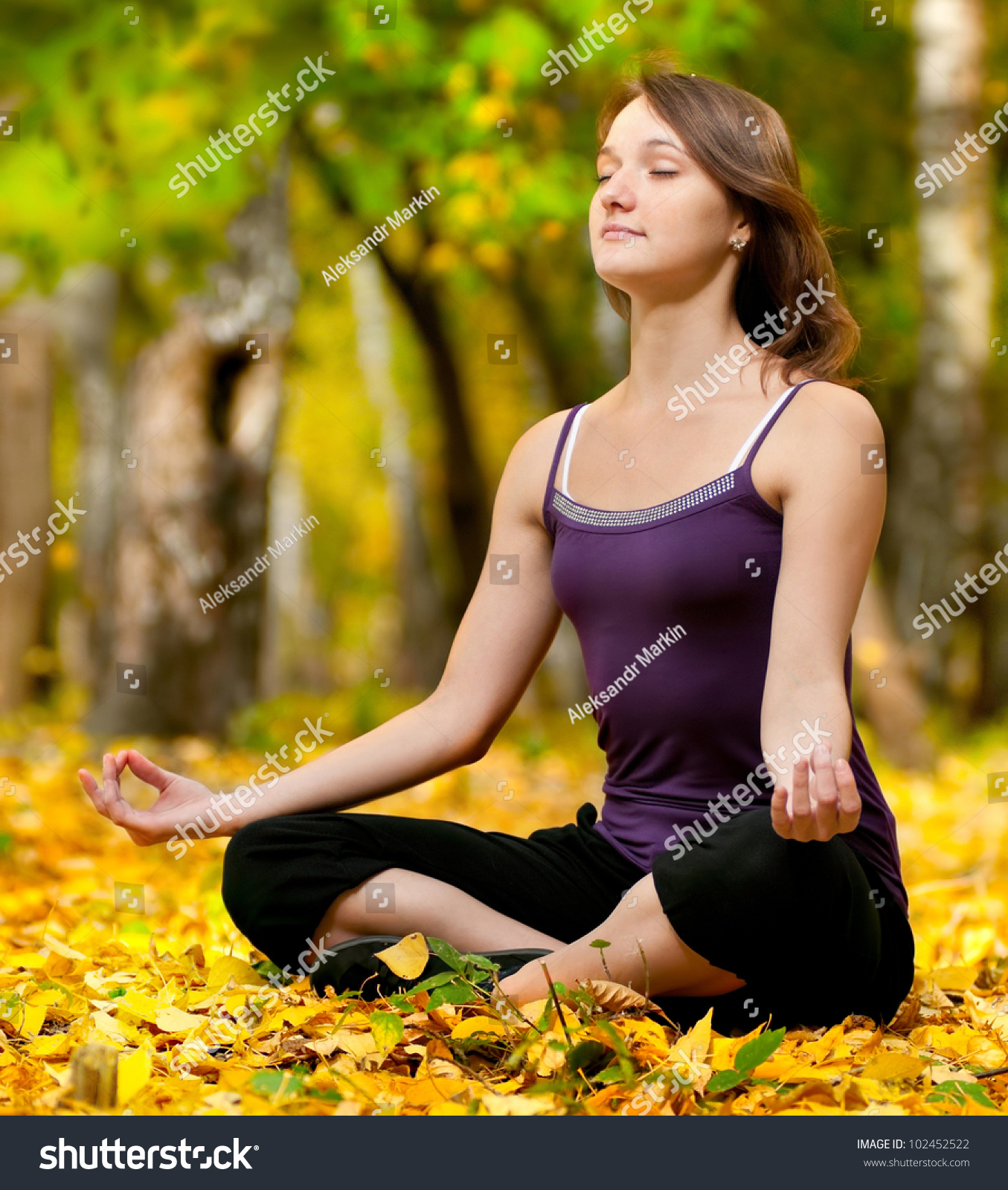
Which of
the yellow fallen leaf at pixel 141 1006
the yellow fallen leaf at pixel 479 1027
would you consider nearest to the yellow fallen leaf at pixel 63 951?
the yellow fallen leaf at pixel 141 1006

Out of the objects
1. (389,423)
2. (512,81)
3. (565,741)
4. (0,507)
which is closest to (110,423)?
(0,507)

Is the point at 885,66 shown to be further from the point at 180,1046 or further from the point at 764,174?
the point at 180,1046

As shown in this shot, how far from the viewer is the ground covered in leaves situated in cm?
205

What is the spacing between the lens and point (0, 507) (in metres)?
10.2

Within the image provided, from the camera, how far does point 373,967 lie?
Result: 259 cm

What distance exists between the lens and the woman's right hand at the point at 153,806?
8.14 feet

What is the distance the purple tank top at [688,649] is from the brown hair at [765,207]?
0.75ft

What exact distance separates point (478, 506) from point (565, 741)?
2.10m

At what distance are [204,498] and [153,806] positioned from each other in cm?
463

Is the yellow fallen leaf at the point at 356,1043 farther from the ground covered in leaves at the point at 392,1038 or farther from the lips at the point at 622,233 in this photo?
the lips at the point at 622,233

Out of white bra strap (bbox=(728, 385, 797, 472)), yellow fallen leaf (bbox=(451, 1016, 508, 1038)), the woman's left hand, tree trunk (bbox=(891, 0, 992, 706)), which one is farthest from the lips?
tree trunk (bbox=(891, 0, 992, 706))

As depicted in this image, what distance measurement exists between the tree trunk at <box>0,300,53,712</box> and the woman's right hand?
754 centimetres

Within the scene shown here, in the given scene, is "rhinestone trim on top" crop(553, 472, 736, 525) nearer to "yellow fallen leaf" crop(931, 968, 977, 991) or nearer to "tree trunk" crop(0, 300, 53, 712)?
"yellow fallen leaf" crop(931, 968, 977, 991)

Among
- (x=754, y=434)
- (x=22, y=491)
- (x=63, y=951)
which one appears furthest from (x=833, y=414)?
(x=22, y=491)
